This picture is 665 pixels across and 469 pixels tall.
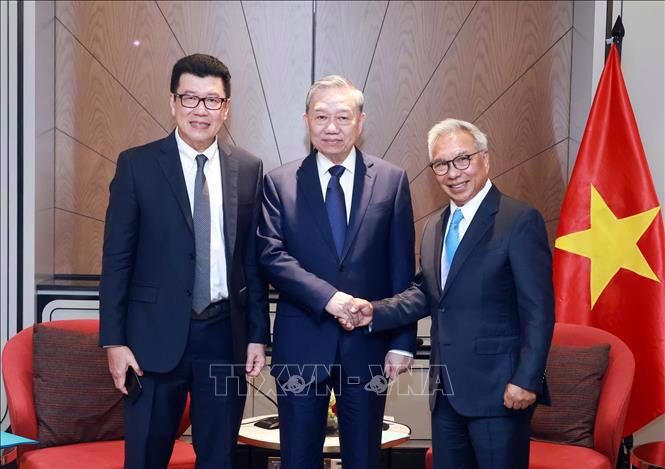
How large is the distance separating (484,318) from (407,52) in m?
2.15

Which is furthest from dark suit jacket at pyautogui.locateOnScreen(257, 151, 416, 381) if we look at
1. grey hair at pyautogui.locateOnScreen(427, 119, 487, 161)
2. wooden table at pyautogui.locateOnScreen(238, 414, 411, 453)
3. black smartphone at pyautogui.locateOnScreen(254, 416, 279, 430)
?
black smartphone at pyautogui.locateOnScreen(254, 416, 279, 430)

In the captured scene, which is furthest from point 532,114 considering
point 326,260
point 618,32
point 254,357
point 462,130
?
point 254,357

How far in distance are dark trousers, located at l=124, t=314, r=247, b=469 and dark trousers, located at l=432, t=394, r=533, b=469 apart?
2.23ft

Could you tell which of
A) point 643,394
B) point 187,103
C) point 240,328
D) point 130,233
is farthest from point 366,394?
point 643,394

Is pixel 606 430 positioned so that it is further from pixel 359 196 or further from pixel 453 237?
pixel 359 196

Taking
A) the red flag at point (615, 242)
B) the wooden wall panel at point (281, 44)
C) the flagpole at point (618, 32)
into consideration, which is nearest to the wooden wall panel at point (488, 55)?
the flagpole at point (618, 32)

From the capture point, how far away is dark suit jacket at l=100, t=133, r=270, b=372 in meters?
2.63

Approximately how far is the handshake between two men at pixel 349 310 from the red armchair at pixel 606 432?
0.76 meters

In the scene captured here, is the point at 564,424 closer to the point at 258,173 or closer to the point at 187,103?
the point at 258,173

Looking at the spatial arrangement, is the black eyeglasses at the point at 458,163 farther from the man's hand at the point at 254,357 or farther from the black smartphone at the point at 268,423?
the black smartphone at the point at 268,423

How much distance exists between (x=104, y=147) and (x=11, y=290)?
2.86 feet

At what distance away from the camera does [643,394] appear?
3795 mm

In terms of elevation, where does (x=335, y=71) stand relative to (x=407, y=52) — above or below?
below

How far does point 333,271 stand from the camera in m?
2.72
